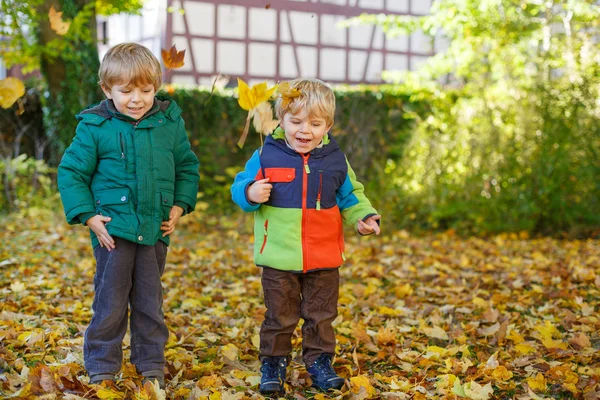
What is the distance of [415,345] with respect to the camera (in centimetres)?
371

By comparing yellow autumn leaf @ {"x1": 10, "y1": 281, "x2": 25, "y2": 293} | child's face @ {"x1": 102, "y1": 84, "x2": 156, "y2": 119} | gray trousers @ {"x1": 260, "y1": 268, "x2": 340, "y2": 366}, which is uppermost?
child's face @ {"x1": 102, "y1": 84, "x2": 156, "y2": 119}

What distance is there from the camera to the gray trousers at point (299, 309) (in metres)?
2.98

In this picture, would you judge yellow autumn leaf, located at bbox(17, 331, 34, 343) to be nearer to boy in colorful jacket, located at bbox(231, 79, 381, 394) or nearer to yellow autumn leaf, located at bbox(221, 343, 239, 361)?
yellow autumn leaf, located at bbox(221, 343, 239, 361)

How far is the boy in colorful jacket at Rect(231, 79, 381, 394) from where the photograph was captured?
290 centimetres

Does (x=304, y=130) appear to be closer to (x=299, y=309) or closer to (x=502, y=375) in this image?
(x=299, y=309)

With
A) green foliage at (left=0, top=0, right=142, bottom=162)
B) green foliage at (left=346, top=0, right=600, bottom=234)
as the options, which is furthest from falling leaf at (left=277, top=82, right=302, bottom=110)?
green foliage at (left=0, top=0, right=142, bottom=162)

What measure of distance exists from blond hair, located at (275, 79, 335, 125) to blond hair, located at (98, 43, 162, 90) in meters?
0.54

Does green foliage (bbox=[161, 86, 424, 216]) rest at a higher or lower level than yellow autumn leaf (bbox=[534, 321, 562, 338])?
higher

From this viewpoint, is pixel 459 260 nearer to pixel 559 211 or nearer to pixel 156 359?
pixel 559 211

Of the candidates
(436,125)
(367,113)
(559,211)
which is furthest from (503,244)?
(367,113)

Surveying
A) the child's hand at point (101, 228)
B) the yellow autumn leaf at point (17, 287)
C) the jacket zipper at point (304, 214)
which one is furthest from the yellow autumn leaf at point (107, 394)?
the yellow autumn leaf at point (17, 287)

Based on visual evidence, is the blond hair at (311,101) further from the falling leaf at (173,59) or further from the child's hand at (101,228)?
the child's hand at (101,228)

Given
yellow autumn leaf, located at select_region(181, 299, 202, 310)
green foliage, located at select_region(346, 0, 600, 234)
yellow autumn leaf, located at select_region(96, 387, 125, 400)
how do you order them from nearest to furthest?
yellow autumn leaf, located at select_region(96, 387, 125, 400) < yellow autumn leaf, located at select_region(181, 299, 202, 310) < green foliage, located at select_region(346, 0, 600, 234)

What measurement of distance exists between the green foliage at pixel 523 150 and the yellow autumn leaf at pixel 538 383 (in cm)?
539
